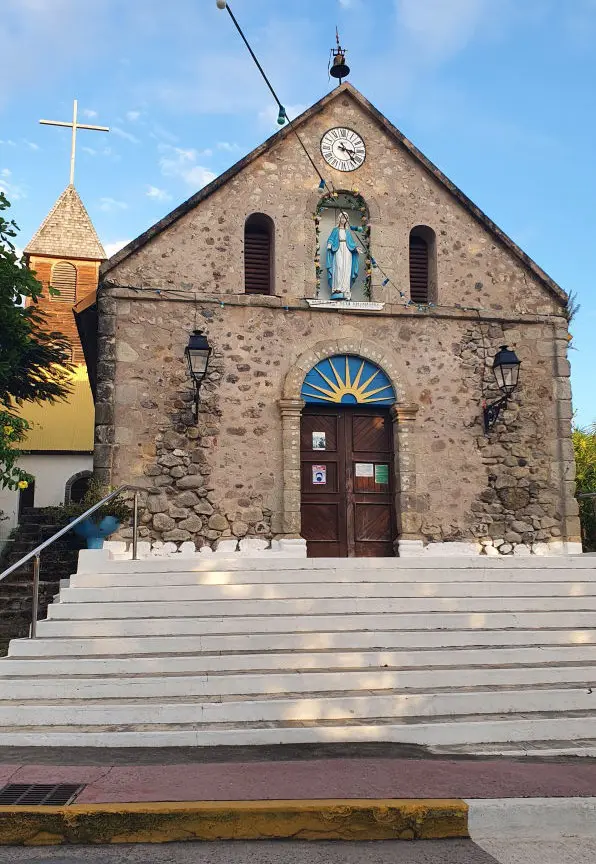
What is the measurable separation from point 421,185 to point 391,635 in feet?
24.4

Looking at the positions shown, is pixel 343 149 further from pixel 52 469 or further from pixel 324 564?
pixel 52 469

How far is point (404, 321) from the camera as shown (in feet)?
37.6

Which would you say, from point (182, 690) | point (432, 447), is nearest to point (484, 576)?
point (432, 447)

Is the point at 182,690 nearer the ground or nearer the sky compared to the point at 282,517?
nearer the ground

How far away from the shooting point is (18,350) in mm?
11789

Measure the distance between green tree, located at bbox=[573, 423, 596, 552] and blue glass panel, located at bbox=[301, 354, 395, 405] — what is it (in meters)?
4.53

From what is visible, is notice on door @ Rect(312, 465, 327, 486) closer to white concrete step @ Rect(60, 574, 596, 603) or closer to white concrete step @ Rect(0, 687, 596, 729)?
white concrete step @ Rect(60, 574, 596, 603)

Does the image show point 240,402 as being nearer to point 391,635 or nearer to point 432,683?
point 391,635

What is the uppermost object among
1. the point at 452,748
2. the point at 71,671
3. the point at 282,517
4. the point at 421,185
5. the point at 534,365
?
the point at 421,185

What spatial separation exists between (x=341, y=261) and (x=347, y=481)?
3242 mm

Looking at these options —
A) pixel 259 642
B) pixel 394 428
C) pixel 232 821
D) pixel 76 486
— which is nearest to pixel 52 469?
pixel 76 486

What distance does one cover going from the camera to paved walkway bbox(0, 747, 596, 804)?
13.9 feet

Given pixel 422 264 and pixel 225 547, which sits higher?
pixel 422 264

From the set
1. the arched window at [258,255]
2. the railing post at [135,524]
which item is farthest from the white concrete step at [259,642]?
the arched window at [258,255]
